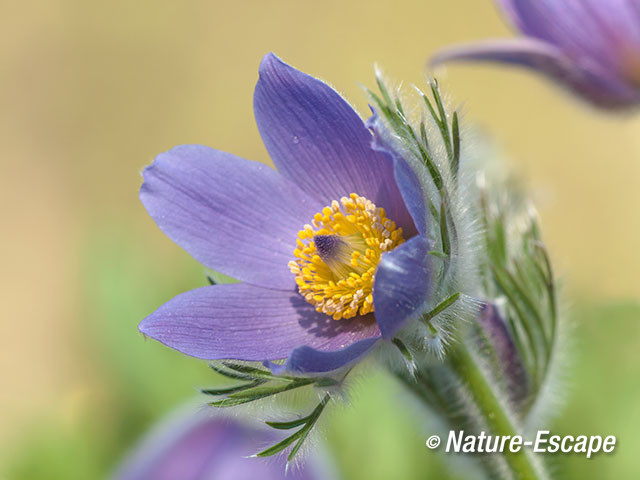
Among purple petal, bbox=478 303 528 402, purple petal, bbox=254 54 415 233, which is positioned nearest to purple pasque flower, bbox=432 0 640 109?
purple petal, bbox=254 54 415 233

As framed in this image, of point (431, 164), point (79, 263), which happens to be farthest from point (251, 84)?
point (431, 164)

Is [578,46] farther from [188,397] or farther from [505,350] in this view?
[188,397]

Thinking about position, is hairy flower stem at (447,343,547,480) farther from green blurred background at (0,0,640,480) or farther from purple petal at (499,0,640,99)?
green blurred background at (0,0,640,480)

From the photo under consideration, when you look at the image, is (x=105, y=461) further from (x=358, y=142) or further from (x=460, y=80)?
(x=460, y=80)

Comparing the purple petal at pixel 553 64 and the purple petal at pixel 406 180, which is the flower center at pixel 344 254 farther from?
the purple petal at pixel 553 64

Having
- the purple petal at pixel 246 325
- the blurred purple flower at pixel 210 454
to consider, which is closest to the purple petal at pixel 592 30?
the purple petal at pixel 246 325
